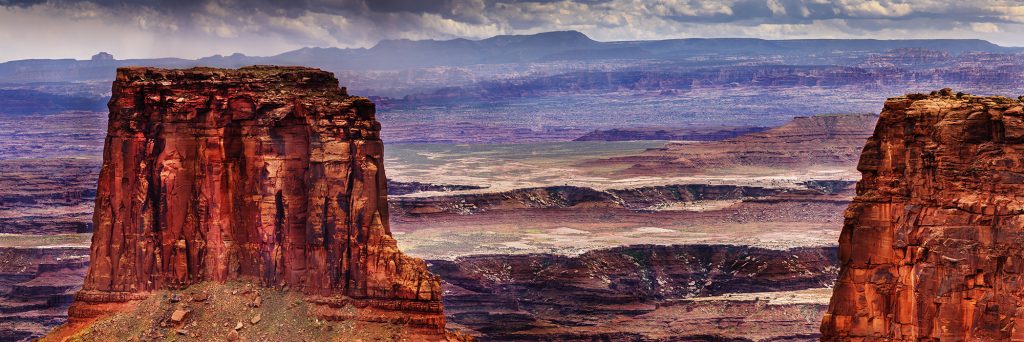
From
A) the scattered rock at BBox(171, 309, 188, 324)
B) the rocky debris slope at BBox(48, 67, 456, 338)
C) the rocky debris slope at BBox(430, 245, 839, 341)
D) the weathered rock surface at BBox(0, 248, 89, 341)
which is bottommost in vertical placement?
the weathered rock surface at BBox(0, 248, 89, 341)

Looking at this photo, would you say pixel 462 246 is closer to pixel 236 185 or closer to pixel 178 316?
pixel 236 185

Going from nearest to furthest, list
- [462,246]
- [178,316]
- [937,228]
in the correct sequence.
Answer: [937,228], [178,316], [462,246]

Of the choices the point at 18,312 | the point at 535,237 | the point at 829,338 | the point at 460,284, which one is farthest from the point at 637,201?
the point at 829,338

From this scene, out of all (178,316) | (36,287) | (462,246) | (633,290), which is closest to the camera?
(178,316)

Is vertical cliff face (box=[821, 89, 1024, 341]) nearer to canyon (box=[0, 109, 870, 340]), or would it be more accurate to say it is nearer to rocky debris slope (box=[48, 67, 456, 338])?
rocky debris slope (box=[48, 67, 456, 338])

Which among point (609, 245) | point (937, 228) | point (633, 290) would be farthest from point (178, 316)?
point (609, 245)

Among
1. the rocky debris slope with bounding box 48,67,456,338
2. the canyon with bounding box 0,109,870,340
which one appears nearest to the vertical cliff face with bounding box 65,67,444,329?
the rocky debris slope with bounding box 48,67,456,338
